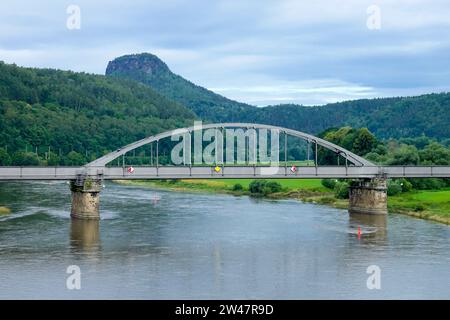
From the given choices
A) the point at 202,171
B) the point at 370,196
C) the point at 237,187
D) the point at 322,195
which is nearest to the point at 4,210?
the point at 202,171

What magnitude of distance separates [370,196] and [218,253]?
121 feet

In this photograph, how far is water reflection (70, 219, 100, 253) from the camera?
6419cm

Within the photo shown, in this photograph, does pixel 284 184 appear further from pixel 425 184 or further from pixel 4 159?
pixel 4 159

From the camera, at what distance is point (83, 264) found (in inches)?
2205

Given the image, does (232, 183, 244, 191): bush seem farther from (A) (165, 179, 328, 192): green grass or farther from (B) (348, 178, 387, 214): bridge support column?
(B) (348, 178, 387, 214): bridge support column

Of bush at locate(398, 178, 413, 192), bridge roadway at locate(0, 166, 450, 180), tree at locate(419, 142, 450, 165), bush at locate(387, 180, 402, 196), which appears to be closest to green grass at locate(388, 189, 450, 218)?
bush at locate(387, 180, 402, 196)

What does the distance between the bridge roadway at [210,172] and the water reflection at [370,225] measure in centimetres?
570

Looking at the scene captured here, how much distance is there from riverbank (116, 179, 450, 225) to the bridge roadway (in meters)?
4.39

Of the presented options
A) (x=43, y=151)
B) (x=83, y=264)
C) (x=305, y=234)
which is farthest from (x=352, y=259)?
(x=43, y=151)

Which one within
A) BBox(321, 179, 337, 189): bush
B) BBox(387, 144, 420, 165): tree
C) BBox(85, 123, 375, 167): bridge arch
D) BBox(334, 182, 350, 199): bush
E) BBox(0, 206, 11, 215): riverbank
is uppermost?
BBox(85, 123, 375, 167): bridge arch

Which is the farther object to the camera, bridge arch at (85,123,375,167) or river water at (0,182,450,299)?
bridge arch at (85,123,375,167)
